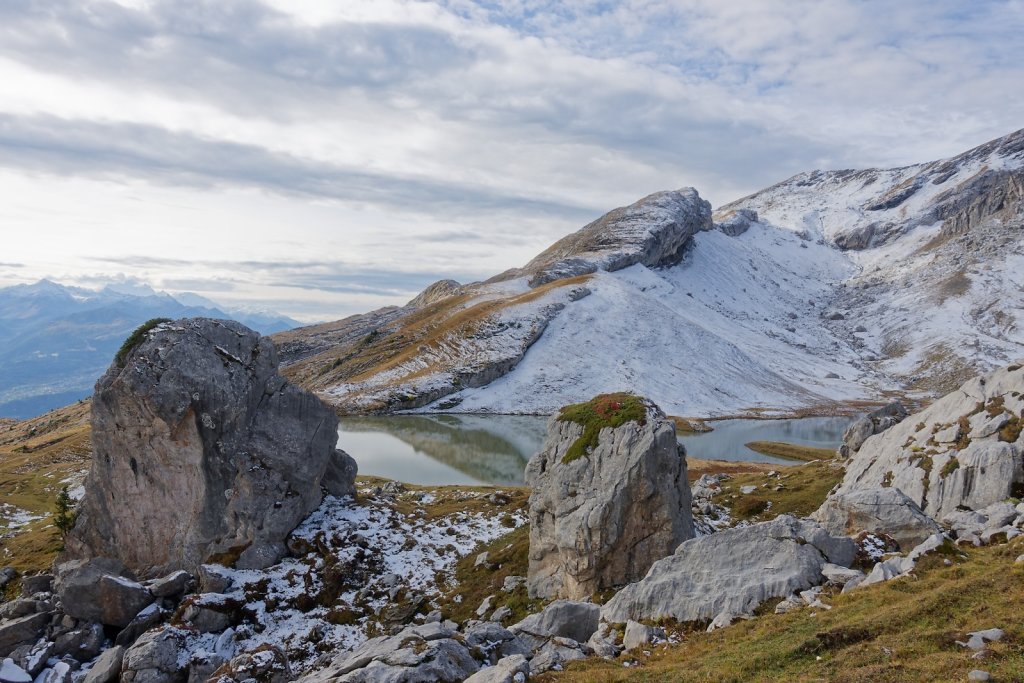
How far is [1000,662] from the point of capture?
1070 centimetres

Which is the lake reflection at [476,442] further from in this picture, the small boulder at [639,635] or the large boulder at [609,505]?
the small boulder at [639,635]

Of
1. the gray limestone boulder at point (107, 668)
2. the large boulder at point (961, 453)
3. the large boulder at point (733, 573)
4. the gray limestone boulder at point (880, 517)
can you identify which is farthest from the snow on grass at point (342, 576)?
the large boulder at point (961, 453)

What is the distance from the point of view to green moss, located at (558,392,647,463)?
28.2 meters

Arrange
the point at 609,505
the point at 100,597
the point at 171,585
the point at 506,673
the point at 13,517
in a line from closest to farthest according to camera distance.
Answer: the point at 506,673
the point at 100,597
the point at 609,505
the point at 171,585
the point at 13,517

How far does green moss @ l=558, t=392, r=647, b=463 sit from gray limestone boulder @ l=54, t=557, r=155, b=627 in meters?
21.3

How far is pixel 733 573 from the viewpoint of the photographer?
18.9 meters

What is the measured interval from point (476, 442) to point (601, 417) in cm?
5770

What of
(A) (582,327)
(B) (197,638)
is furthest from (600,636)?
(A) (582,327)

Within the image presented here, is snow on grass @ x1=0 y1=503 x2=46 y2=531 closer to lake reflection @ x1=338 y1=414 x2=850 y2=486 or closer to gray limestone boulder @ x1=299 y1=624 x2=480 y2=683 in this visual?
lake reflection @ x1=338 y1=414 x2=850 y2=486

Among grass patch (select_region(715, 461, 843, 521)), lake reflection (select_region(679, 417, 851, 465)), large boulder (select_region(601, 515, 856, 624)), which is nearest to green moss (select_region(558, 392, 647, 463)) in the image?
large boulder (select_region(601, 515, 856, 624))

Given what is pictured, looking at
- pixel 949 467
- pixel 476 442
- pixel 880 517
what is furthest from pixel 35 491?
pixel 949 467

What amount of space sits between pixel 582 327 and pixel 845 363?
99797mm

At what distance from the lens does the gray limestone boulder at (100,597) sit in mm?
25031

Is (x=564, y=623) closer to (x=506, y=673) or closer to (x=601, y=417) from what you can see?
(x=506, y=673)
